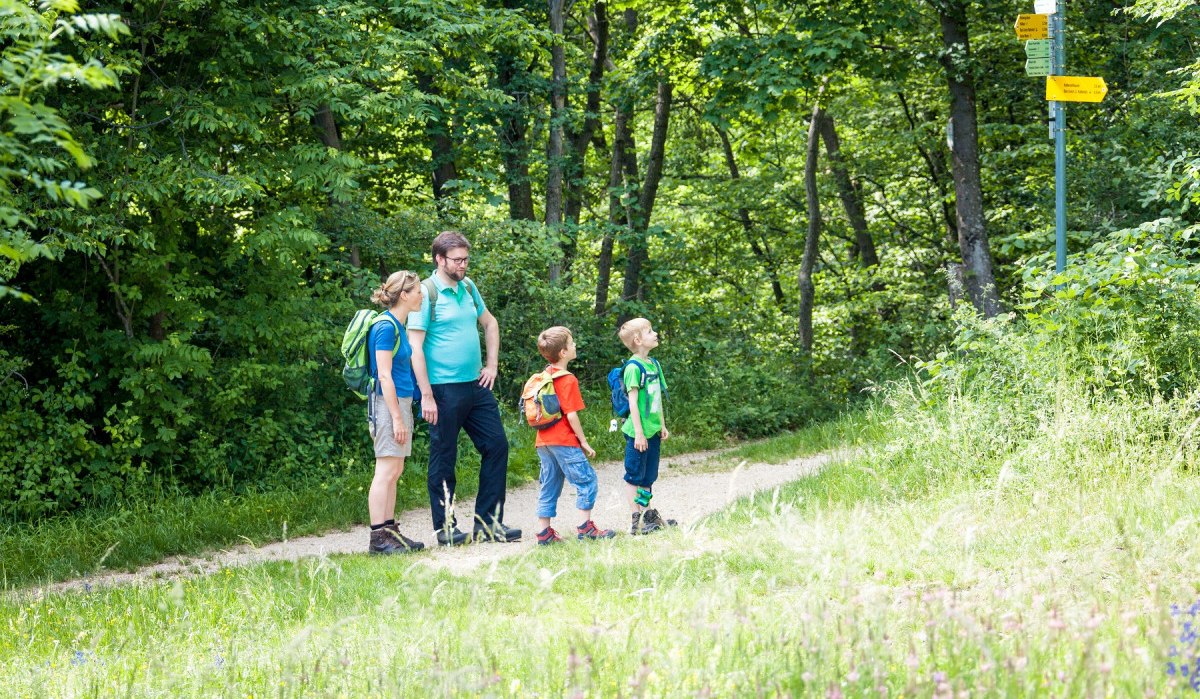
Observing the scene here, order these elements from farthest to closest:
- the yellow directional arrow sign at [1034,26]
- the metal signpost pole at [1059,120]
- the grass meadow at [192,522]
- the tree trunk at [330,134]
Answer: the tree trunk at [330,134], the yellow directional arrow sign at [1034,26], the metal signpost pole at [1059,120], the grass meadow at [192,522]

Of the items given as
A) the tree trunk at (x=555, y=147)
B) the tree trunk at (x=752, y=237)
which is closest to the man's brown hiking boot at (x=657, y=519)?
the tree trunk at (x=555, y=147)

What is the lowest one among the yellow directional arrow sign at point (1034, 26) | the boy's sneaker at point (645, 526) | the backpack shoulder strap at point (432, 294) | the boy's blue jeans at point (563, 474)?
the boy's sneaker at point (645, 526)

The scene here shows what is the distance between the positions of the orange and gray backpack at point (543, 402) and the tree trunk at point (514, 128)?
9.97m

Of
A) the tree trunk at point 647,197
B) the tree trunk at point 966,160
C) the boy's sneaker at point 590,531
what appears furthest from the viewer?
the tree trunk at point 647,197

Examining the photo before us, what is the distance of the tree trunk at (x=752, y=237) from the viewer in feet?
82.2

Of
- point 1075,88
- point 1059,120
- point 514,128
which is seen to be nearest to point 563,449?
point 1059,120

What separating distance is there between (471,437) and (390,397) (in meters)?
0.69

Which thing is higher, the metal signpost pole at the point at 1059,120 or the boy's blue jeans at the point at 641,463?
the metal signpost pole at the point at 1059,120

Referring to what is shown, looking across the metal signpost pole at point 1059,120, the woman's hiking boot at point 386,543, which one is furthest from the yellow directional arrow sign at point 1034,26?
the woman's hiking boot at point 386,543

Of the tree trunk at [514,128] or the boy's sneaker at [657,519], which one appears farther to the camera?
the tree trunk at [514,128]

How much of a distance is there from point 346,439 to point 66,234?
382cm

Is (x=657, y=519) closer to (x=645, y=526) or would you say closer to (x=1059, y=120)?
(x=645, y=526)

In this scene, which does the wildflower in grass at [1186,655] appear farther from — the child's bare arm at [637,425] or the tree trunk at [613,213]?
the tree trunk at [613,213]

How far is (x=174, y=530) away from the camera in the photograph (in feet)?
27.9
